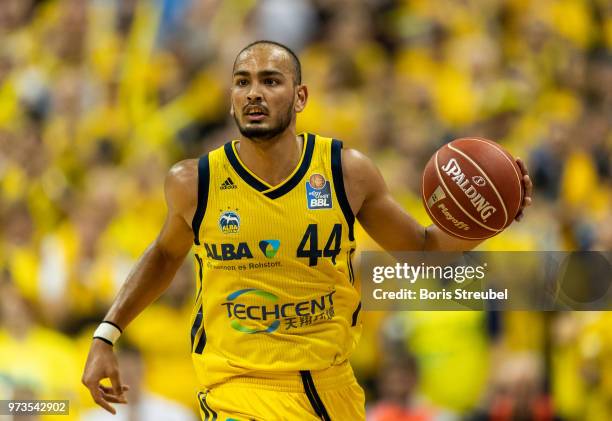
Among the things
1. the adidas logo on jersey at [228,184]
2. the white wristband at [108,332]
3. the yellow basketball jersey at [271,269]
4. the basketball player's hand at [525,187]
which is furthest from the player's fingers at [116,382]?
the basketball player's hand at [525,187]

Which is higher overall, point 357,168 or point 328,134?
point 328,134

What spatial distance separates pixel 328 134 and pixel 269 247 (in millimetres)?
4406

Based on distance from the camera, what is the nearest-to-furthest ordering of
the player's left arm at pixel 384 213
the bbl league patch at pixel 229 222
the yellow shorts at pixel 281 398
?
the yellow shorts at pixel 281 398
the bbl league patch at pixel 229 222
the player's left arm at pixel 384 213

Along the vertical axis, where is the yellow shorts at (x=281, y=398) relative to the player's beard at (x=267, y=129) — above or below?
below

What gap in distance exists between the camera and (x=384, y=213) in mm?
4246

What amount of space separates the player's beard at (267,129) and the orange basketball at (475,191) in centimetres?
71

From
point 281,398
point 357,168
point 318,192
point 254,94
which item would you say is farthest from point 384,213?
point 281,398

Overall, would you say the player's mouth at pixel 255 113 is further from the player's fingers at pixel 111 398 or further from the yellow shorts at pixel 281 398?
the player's fingers at pixel 111 398

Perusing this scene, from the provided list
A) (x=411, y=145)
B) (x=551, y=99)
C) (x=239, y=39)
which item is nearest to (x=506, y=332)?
(x=411, y=145)

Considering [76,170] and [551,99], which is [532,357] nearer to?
[551,99]

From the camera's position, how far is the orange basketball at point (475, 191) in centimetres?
406

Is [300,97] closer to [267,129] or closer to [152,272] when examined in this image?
[267,129]

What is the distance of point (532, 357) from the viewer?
657 cm

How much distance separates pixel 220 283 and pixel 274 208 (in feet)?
1.34
